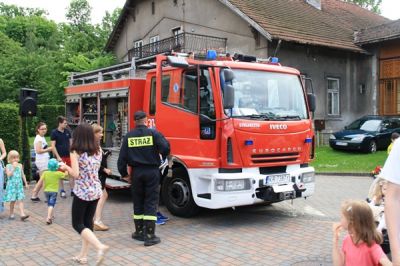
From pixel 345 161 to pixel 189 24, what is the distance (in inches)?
432

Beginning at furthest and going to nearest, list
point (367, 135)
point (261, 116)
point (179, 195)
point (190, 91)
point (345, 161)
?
point (367, 135) → point (345, 161) → point (179, 195) → point (190, 91) → point (261, 116)

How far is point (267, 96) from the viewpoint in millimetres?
7918

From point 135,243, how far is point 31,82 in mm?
31773

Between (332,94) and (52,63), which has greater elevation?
(52,63)

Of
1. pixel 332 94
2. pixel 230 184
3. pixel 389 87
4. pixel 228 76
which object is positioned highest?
pixel 389 87

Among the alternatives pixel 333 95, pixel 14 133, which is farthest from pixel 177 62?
pixel 333 95

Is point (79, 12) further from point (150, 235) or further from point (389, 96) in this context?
point (150, 235)

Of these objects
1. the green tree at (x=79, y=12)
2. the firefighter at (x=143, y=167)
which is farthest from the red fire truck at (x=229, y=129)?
the green tree at (x=79, y=12)

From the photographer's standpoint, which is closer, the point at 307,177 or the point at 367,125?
the point at 307,177

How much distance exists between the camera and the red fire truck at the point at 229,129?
737cm

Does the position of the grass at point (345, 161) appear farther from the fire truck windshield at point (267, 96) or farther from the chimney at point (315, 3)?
the chimney at point (315, 3)

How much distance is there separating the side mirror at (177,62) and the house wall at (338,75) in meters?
11.9

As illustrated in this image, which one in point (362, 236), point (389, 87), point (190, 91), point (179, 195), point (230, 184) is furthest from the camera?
point (389, 87)

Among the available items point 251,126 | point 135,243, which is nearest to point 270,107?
point 251,126
